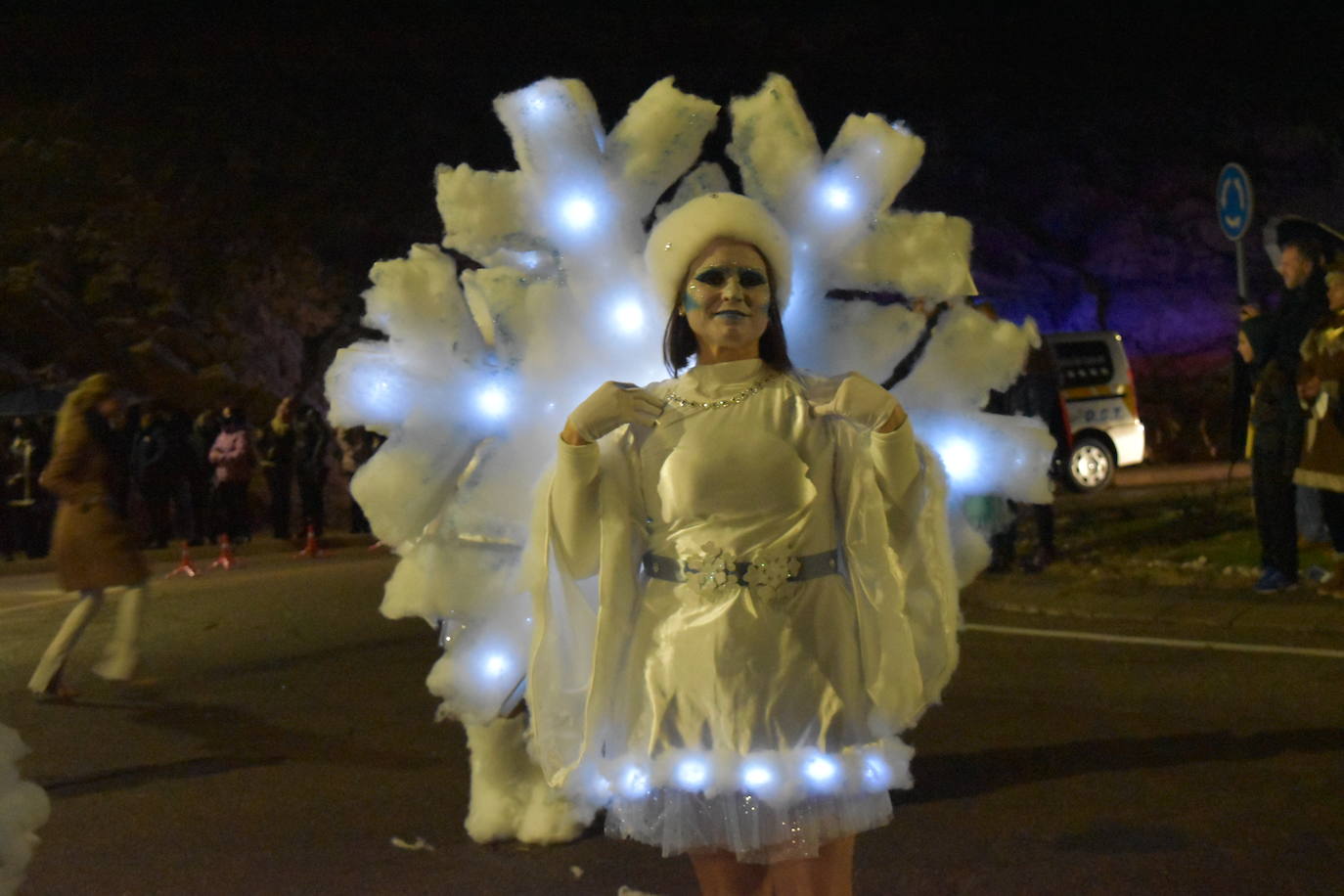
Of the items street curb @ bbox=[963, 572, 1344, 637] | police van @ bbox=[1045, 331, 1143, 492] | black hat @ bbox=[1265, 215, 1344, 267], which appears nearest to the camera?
street curb @ bbox=[963, 572, 1344, 637]

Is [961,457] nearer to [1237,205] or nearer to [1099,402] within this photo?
[1237,205]

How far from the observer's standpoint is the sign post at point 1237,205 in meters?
10.7

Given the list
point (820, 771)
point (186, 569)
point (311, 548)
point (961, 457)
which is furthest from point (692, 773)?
point (311, 548)

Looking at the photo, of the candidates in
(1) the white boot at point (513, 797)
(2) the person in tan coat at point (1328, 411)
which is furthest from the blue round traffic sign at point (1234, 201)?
(1) the white boot at point (513, 797)

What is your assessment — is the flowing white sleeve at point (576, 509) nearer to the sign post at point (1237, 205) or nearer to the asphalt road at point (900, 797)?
the asphalt road at point (900, 797)

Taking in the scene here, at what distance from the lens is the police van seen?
57.9 feet

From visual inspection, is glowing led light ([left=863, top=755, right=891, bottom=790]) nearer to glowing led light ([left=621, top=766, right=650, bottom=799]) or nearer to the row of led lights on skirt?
the row of led lights on skirt

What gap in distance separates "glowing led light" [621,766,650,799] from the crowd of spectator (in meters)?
13.2

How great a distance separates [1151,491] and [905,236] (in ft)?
45.9

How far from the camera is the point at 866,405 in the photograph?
9.07 ft

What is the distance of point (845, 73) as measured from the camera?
3516 centimetres

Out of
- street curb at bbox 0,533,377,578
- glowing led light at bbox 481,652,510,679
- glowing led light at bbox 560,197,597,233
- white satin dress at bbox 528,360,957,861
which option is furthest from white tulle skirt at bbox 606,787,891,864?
street curb at bbox 0,533,377,578

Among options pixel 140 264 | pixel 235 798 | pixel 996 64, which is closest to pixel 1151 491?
pixel 235 798

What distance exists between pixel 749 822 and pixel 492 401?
1.57 metres
